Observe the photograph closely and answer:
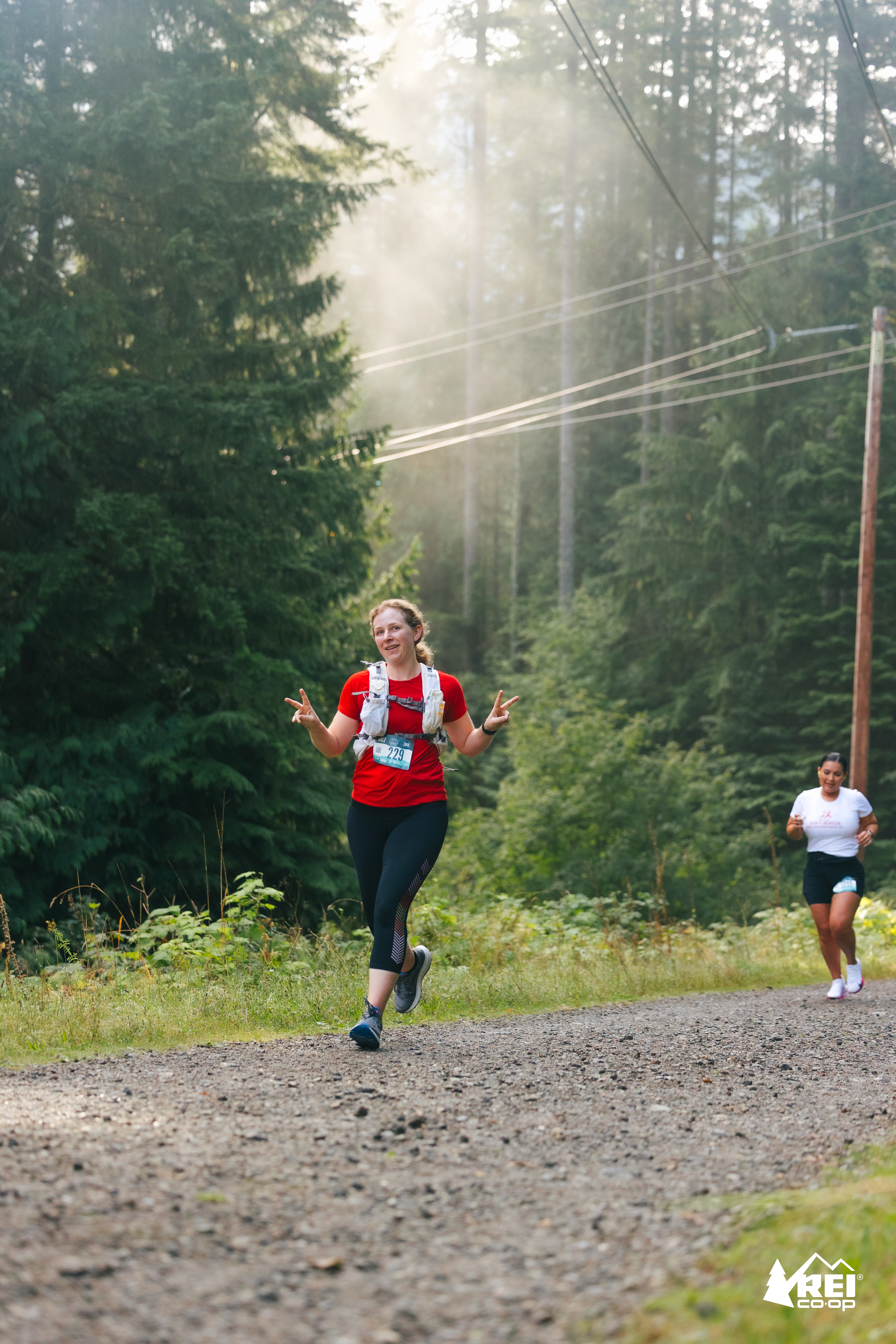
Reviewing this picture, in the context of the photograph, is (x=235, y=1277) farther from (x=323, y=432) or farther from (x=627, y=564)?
(x=627, y=564)

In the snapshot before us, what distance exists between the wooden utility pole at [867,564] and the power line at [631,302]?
6644 millimetres

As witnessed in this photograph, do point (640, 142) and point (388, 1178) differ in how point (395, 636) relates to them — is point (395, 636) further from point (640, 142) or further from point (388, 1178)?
point (640, 142)

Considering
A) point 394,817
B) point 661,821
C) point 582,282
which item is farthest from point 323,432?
point 582,282

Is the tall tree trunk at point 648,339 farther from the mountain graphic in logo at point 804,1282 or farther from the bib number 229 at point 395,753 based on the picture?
the mountain graphic in logo at point 804,1282

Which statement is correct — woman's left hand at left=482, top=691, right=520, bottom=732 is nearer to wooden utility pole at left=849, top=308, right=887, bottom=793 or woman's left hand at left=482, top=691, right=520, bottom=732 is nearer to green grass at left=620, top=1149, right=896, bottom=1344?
green grass at left=620, top=1149, right=896, bottom=1344

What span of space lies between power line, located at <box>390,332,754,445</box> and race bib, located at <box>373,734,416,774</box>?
21437 mm

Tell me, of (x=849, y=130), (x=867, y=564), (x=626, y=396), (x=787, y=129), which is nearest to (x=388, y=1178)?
(x=867, y=564)

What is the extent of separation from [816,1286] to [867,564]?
17053 millimetres

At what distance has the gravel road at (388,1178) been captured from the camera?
7.71ft

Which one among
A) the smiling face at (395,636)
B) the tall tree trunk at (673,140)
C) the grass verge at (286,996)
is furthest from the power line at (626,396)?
the smiling face at (395,636)

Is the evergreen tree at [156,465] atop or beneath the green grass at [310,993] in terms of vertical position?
atop

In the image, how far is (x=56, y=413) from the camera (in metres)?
12.7

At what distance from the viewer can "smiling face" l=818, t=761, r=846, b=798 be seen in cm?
844

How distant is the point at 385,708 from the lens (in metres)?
5.32
